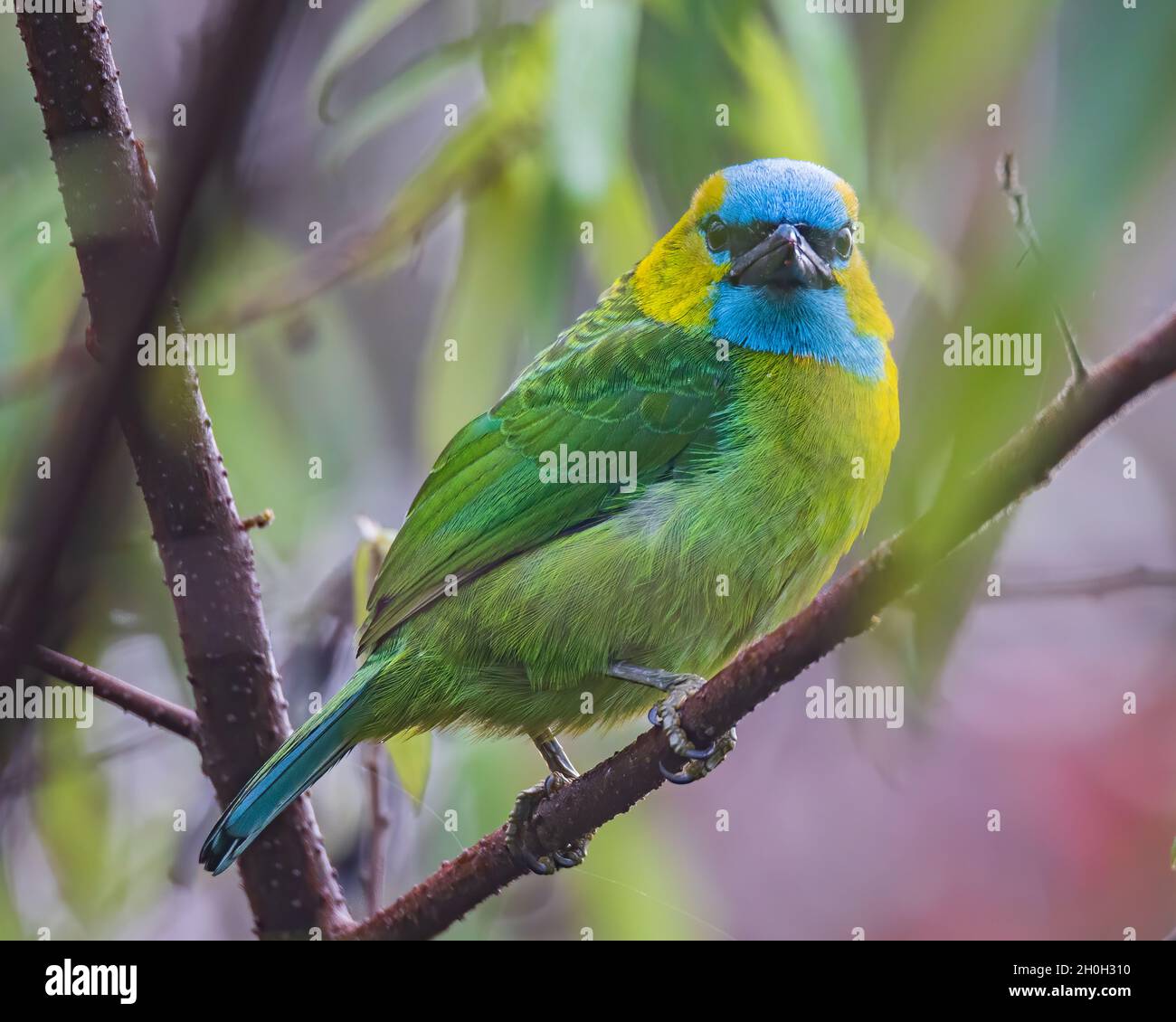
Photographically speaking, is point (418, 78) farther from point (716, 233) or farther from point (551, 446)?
point (551, 446)

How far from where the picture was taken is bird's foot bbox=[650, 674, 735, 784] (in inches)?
80.2

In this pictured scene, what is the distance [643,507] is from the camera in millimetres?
2633

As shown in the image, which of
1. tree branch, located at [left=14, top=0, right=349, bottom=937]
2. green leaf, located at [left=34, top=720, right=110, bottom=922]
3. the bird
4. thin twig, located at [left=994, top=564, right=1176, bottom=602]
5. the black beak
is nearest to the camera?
tree branch, located at [left=14, top=0, right=349, bottom=937]

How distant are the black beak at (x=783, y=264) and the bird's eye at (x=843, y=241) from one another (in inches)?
2.0

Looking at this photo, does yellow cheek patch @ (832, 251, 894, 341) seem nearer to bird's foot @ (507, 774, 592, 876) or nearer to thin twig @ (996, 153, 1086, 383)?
bird's foot @ (507, 774, 592, 876)

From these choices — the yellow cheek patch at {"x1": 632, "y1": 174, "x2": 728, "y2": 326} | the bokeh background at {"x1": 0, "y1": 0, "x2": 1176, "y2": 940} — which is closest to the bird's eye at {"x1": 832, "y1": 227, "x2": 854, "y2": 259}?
the bokeh background at {"x1": 0, "y1": 0, "x2": 1176, "y2": 940}

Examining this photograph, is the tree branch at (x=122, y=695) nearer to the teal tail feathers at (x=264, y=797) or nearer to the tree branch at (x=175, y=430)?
the tree branch at (x=175, y=430)

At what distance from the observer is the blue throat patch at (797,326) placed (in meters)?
2.82

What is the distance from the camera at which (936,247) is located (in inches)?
124

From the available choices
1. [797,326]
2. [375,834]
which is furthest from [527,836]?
[797,326]

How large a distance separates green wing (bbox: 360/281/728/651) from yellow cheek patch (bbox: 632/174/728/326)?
0.05 meters

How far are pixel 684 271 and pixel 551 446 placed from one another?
0.54 meters
